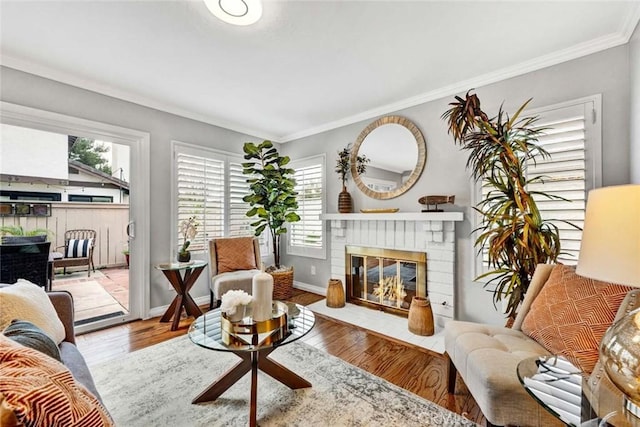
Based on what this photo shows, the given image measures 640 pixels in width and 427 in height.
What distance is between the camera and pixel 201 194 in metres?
3.62

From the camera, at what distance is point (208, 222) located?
12.1 feet

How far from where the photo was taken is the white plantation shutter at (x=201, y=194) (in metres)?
3.41

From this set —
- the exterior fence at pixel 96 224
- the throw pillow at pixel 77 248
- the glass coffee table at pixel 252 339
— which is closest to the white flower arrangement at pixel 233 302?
the glass coffee table at pixel 252 339

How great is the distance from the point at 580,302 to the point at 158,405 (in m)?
2.48

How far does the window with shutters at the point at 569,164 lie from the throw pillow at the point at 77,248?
22.3ft

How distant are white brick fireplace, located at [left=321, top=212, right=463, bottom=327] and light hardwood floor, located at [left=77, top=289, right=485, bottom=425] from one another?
64cm

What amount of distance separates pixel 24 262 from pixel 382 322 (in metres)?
3.59

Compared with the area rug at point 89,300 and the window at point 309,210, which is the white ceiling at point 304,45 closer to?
the window at point 309,210

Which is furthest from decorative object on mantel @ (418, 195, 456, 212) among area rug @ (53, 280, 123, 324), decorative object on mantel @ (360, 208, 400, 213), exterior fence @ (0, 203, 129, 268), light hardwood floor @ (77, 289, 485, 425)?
exterior fence @ (0, 203, 129, 268)

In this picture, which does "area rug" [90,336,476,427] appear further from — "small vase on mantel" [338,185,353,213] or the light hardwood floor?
"small vase on mantel" [338,185,353,213]

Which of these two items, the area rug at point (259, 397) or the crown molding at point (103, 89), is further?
the crown molding at point (103, 89)

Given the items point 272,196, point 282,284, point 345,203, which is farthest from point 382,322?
point 272,196

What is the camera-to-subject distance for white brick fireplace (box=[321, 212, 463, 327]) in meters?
2.73

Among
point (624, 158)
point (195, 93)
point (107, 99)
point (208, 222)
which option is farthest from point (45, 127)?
point (624, 158)
